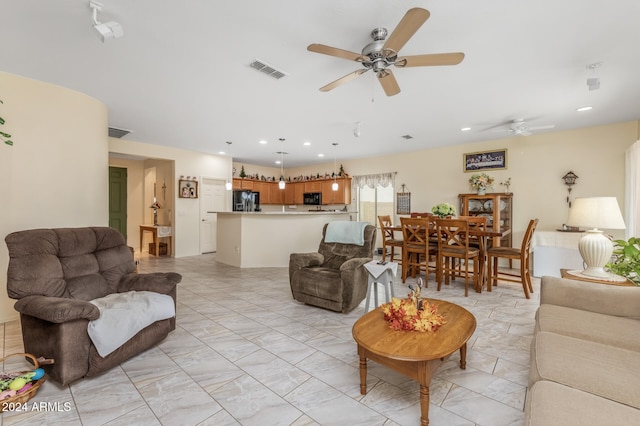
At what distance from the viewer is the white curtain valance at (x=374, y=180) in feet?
24.0

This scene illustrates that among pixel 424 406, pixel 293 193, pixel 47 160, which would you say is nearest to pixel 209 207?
pixel 293 193

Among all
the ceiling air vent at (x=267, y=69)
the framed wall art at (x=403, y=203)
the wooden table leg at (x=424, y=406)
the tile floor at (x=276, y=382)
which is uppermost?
the ceiling air vent at (x=267, y=69)

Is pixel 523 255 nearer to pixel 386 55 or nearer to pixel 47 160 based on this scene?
pixel 386 55

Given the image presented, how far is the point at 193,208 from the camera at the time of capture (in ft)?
23.0

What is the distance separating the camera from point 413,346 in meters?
1.70

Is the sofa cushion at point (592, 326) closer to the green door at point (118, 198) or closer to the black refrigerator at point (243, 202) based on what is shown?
the black refrigerator at point (243, 202)

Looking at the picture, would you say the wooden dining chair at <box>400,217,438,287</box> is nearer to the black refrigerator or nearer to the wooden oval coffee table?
the wooden oval coffee table

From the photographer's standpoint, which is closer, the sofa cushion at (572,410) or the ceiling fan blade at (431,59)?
the sofa cushion at (572,410)

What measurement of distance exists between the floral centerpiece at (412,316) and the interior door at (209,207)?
6.20 metres

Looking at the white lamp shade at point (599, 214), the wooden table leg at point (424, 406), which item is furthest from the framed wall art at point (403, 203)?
the wooden table leg at point (424, 406)

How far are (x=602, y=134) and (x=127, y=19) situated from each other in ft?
21.8

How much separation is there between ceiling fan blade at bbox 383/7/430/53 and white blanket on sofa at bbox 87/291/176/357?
2700mm

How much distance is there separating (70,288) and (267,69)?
8.62ft

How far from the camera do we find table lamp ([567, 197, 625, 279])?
8.18 feet
